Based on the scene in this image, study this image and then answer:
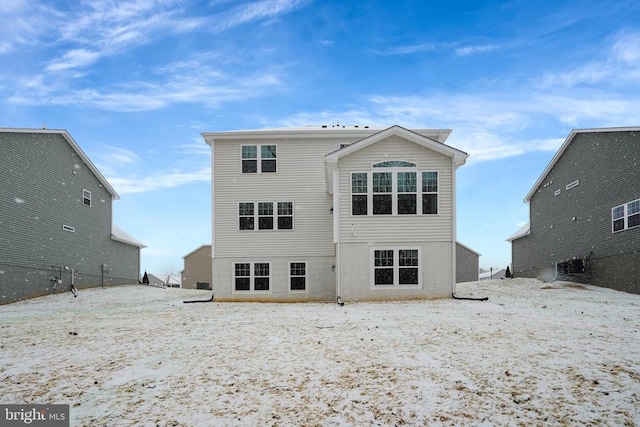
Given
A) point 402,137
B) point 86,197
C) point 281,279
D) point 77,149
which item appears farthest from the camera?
point 86,197

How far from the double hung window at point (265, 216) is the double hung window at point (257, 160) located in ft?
5.44

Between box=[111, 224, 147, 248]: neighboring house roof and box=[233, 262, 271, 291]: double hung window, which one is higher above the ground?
box=[111, 224, 147, 248]: neighboring house roof

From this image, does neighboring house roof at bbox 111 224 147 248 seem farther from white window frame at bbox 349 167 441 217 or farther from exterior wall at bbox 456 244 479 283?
exterior wall at bbox 456 244 479 283

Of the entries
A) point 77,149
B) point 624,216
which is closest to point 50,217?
point 77,149

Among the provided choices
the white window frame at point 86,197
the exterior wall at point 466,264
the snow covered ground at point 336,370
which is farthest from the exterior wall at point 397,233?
the exterior wall at point 466,264

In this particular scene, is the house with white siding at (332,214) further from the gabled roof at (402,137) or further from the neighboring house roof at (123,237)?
the neighboring house roof at (123,237)

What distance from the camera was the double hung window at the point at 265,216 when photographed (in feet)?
70.2

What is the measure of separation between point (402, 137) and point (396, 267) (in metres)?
5.18

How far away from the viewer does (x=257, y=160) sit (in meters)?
21.7

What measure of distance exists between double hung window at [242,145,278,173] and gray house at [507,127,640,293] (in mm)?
16360

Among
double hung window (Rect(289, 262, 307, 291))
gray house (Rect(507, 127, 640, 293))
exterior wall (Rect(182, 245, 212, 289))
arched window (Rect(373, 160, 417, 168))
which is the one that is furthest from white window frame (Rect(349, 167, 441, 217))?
exterior wall (Rect(182, 245, 212, 289))

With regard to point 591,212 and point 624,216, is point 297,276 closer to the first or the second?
point 624,216

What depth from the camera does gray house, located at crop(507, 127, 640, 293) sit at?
A: 2112 centimetres

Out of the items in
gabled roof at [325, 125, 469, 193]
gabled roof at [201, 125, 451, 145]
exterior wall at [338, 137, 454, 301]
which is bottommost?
exterior wall at [338, 137, 454, 301]
